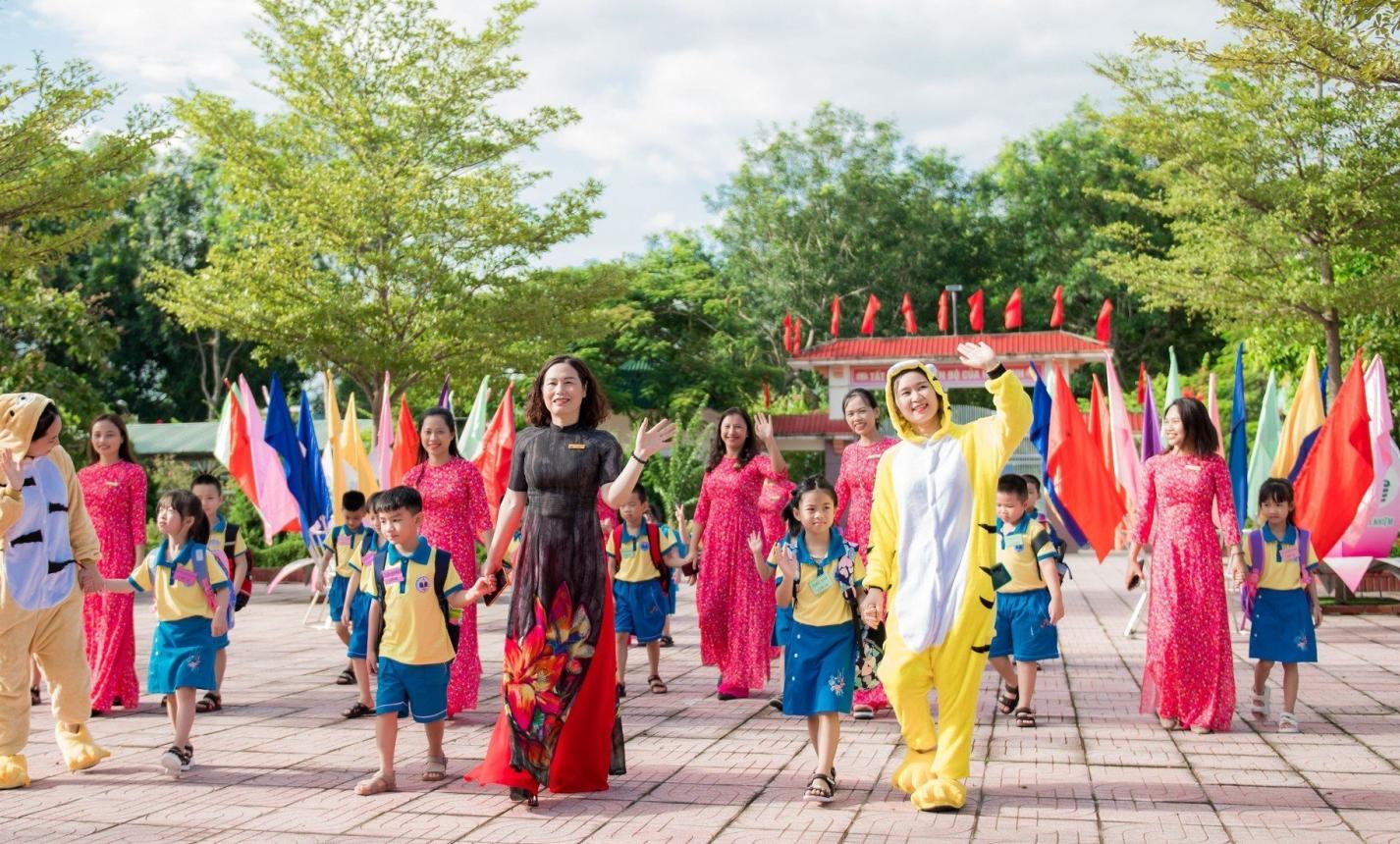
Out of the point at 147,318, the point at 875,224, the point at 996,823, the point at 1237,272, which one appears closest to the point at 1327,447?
the point at 1237,272

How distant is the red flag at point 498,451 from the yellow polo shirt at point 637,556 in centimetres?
360

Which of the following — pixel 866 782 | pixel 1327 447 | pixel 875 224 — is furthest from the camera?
pixel 875 224

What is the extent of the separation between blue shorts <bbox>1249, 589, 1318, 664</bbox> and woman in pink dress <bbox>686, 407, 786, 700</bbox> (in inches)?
108

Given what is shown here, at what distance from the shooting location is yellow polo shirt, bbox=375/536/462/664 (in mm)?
5293

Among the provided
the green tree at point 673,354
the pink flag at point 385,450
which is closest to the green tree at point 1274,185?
the pink flag at point 385,450

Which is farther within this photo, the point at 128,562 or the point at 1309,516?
the point at 1309,516

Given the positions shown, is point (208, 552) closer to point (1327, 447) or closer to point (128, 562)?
point (128, 562)

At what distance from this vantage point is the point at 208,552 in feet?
20.4

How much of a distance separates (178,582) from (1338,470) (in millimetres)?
Result: 9049

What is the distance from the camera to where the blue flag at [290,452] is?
12.4 m

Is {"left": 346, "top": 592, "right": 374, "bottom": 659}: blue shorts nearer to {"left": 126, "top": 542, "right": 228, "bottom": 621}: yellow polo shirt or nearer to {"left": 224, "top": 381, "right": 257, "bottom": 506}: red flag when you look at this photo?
{"left": 126, "top": 542, "right": 228, "bottom": 621}: yellow polo shirt

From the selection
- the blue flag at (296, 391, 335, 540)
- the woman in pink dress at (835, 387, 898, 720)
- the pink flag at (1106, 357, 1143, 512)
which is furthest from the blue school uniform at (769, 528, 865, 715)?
the blue flag at (296, 391, 335, 540)

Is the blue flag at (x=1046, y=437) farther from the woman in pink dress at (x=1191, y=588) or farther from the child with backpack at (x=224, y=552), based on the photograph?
the child with backpack at (x=224, y=552)

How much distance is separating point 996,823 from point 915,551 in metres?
1.04
